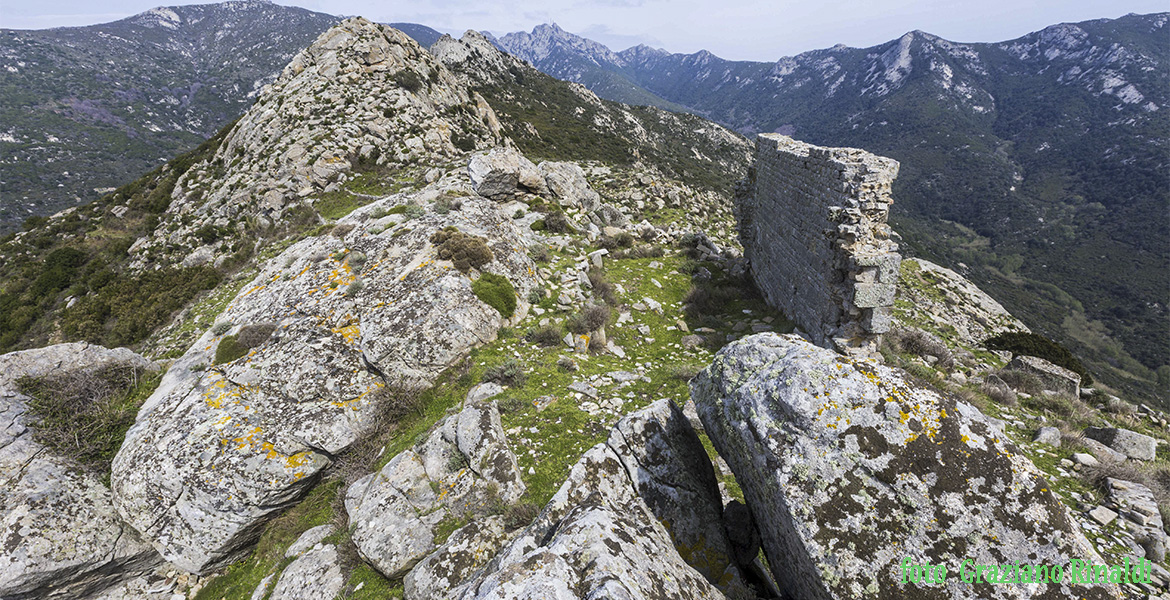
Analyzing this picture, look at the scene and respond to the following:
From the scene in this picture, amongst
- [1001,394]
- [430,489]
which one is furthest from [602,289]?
[1001,394]

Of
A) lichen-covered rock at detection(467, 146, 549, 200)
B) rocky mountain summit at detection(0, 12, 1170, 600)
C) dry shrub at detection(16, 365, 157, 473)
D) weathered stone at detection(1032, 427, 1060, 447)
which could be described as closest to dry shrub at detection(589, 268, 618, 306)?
rocky mountain summit at detection(0, 12, 1170, 600)

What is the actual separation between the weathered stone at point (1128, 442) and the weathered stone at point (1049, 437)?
76 cm

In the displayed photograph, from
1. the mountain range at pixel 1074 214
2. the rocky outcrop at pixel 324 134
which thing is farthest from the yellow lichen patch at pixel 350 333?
the mountain range at pixel 1074 214

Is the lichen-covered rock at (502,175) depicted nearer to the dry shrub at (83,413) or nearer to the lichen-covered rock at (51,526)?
the dry shrub at (83,413)

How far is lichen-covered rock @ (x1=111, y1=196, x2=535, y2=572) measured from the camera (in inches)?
328

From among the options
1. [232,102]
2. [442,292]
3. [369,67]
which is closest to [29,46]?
[232,102]

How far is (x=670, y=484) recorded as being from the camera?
20.0ft

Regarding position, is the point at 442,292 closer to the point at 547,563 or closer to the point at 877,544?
the point at 547,563

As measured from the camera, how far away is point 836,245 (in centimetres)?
1156

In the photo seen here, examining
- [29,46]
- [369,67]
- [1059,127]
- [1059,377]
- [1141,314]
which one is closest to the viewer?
[1059,377]

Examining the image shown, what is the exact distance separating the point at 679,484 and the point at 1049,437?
8.26 m

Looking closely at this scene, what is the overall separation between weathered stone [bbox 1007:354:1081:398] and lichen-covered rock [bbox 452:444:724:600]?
41.6 ft

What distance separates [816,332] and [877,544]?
962 centimetres

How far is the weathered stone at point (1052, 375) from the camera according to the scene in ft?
36.3
